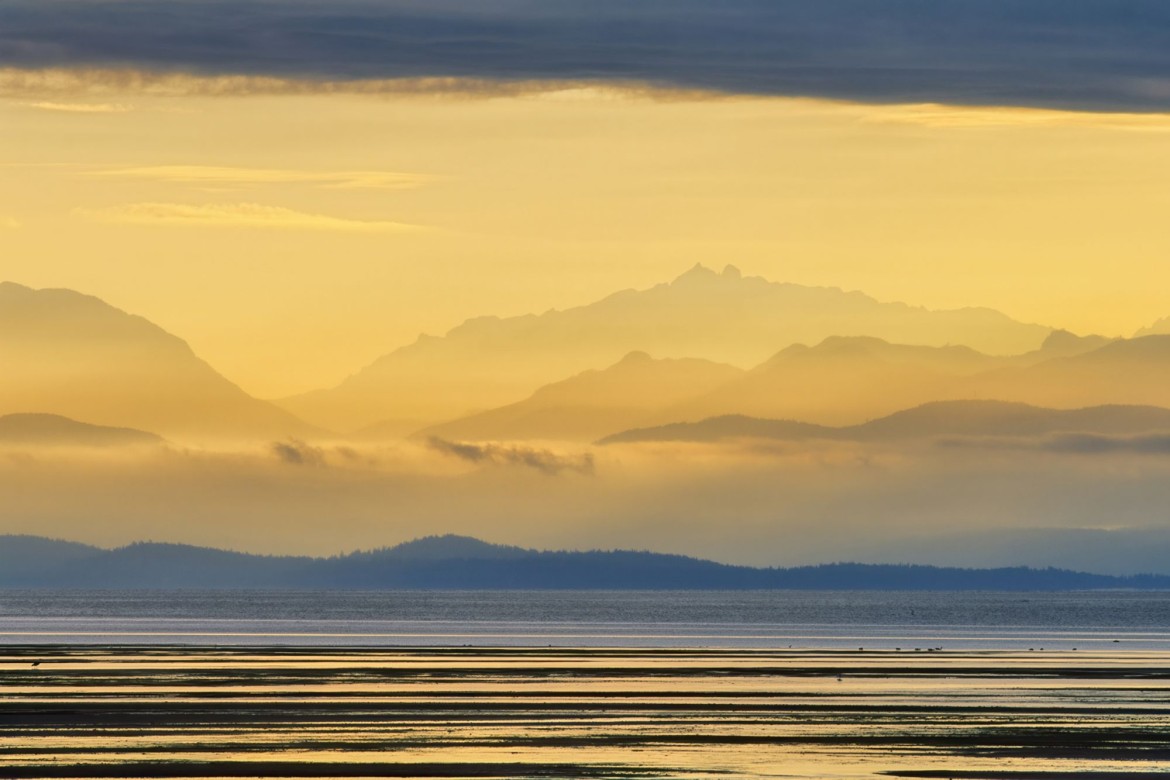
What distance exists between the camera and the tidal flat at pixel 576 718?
208 ft

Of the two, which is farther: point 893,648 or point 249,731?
point 893,648

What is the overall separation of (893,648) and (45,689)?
71555 mm

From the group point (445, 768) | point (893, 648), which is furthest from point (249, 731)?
point (893, 648)

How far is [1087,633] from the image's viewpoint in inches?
7539

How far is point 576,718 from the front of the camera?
79312 mm

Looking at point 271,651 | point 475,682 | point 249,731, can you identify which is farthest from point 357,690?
point 271,651

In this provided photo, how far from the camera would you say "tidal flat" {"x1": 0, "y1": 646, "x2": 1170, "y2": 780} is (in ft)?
208

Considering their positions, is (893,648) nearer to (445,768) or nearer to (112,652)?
(112,652)

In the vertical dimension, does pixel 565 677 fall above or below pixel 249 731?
above

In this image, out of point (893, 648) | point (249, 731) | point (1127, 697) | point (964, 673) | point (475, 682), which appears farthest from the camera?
point (893, 648)

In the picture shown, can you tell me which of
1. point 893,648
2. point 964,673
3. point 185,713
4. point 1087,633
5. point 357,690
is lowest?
point 185,713

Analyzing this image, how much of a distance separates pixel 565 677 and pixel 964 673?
2298 cm

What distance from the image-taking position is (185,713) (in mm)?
80625

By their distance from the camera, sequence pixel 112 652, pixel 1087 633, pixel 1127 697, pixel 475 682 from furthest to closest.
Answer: pixel 1087 633
pixel 112 652
pixel 475 682
pixel 1127 697
